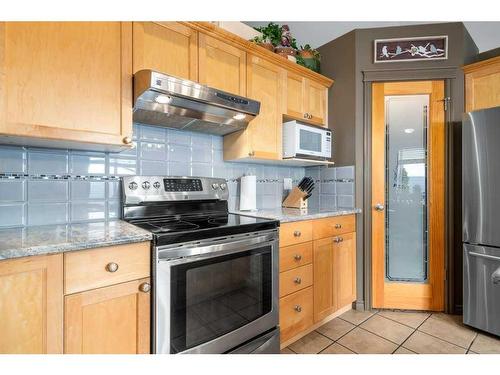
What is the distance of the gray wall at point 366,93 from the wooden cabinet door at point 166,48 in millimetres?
1486

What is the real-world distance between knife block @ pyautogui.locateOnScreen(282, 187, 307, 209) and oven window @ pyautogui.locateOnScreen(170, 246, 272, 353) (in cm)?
83

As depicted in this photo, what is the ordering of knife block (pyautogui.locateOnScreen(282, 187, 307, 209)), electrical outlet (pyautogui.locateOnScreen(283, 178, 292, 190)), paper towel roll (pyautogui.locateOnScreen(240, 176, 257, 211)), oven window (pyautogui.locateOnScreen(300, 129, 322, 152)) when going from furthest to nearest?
electrical outlet (pyautogui.locateOnScreen(283, 178, 292, 190))
knife block (pyautogui.locateOnScreen(282, 187, 307, 209))
oven window (pyautogui.locateOnScreen(300, 129, 322, 152))
paper towel roll (pyautogui.locateOnScreen(240, 176, 257, 211))

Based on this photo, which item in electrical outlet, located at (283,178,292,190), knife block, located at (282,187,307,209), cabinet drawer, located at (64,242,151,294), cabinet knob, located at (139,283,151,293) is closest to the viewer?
cabinet drawer, located at (64,242,151,294)

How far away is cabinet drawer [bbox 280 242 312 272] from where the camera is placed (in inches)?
69.8

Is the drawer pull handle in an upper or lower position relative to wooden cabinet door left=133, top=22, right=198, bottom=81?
lower

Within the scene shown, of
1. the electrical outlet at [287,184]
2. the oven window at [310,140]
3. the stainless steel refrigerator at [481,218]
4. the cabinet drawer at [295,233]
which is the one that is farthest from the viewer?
the electrical outlet at [287,184]

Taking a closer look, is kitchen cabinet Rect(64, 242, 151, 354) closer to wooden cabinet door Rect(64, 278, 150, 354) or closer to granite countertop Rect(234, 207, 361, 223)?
wooden cabinet door Rect(64, 278, 150, 354)

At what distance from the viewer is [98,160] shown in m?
1.64

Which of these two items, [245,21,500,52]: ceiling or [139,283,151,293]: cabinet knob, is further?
[245,21,500,52]: ceiling

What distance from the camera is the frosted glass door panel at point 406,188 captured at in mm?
2361

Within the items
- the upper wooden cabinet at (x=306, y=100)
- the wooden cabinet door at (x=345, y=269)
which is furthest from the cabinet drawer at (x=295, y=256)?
the upper wooden cabinet at (x=306, y=100)

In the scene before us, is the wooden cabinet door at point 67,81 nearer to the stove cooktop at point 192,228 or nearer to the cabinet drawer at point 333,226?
the stove cooktop at point 192,228

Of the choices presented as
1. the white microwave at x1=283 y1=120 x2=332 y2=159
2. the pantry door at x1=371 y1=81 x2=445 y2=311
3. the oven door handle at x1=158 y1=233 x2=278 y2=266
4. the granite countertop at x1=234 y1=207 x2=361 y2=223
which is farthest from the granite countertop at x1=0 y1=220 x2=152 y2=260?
the pantry door at x1=371 y1=81 x2=445 y2=311
